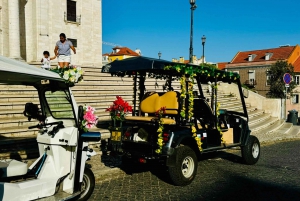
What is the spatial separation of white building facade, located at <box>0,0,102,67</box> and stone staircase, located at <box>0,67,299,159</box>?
29.0 feet

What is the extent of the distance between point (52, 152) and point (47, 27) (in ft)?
80.9

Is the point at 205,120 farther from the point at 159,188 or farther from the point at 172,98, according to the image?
the point at 159,188

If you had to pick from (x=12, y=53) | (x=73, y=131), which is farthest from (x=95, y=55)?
(x=73, y=131)

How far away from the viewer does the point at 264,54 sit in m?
57.6

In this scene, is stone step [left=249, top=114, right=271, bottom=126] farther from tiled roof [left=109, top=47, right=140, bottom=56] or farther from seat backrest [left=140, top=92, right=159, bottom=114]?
tiled roof [left=109, top=47, right=140, bottom=56]

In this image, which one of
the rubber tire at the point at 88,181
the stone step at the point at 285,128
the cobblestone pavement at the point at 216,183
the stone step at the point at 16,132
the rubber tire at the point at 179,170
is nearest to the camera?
the rubber tire at the point at 88,181

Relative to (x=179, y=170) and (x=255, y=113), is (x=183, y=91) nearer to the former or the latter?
(x=179, y=170)

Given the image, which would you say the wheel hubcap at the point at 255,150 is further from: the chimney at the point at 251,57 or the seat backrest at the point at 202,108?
the chimney at the point at 251,57

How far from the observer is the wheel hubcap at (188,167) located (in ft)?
19.9

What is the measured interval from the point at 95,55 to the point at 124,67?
25.9m

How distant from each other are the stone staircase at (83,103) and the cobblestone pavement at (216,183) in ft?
7.80

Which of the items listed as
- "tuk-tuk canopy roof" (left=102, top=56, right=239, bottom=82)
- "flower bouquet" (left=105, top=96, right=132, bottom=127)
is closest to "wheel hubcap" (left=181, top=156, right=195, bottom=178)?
"flower bouquet" (left=105, top=96, right=132, bottom=127)

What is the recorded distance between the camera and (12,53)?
2109cm

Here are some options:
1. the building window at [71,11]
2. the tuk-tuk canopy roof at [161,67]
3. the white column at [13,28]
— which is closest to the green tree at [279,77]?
the building window at [71,11]
